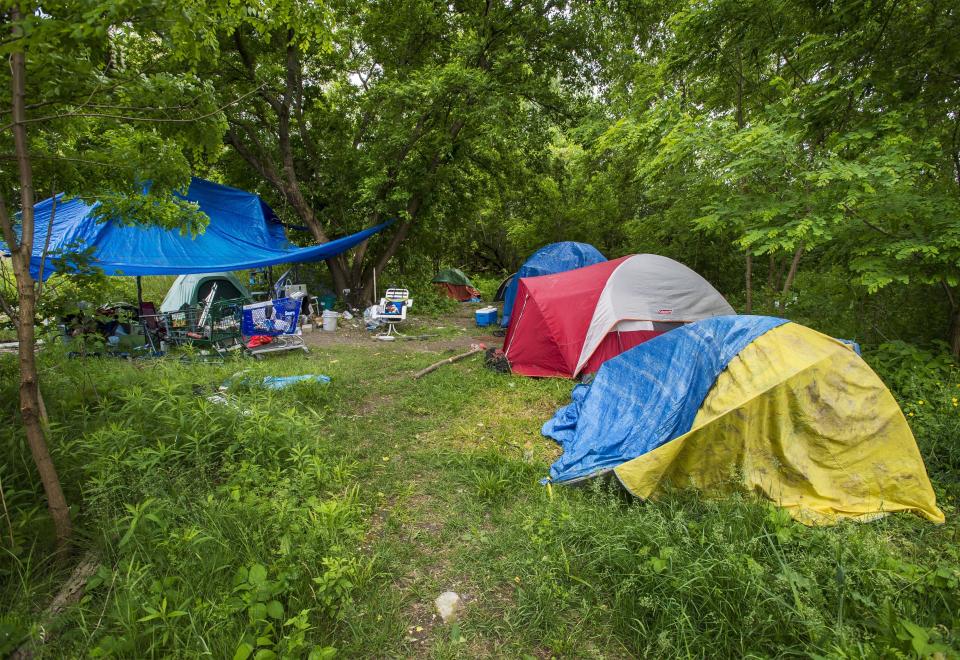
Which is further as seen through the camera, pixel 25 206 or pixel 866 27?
pixel 866 27

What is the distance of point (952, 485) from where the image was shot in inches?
107

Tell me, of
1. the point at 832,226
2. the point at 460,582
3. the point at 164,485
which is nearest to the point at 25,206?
the point at 164,485

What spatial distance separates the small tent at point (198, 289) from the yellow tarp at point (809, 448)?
9.18 m

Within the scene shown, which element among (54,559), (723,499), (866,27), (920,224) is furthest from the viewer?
(866,27)

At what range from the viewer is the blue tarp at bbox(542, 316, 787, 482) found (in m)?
3.02

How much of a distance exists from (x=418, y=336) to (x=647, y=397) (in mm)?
5380

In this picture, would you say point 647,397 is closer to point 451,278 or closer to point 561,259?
point 561,259

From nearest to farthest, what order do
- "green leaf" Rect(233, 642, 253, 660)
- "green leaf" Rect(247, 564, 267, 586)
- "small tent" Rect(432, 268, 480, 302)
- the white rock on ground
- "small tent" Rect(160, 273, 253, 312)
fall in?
1. "green leaf" Rect(233, 642, 253, 660)
2. "green leaf" Rect(247, 564, 267, 586)
3. the white rock on ground
4. "small tent" Rect(160, 273, 253, 312)
5. "small tent" Rect(432, 268, 480, 302)

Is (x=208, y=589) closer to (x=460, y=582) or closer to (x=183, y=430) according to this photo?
(x=460, y=582)

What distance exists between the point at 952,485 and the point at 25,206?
17.4ft

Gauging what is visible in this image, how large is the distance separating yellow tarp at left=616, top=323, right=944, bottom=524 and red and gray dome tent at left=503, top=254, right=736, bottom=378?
7.99ft

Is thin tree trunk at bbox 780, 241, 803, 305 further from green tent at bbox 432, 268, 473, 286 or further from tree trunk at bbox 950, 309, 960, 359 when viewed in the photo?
green tent at bbox 432, 268, 473, 286

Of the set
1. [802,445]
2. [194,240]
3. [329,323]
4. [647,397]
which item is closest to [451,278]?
[329,323]

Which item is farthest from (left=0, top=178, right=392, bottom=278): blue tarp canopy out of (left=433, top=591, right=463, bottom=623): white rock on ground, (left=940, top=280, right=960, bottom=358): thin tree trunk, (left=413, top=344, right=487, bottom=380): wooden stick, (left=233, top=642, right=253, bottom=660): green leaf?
(left=940, top=280, right=960, bottom=358): thin tree trunk
